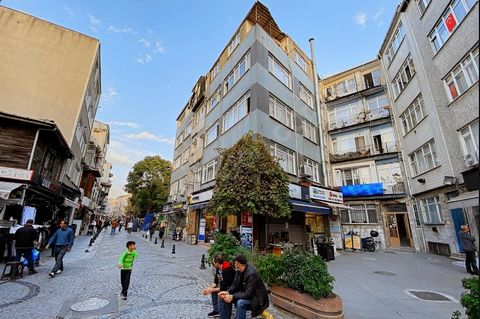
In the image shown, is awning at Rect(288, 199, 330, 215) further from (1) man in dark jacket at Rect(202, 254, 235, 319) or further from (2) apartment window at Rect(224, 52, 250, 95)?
(2) apartment window at Rect(224, 52, 250, 95)

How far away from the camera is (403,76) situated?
18.5m

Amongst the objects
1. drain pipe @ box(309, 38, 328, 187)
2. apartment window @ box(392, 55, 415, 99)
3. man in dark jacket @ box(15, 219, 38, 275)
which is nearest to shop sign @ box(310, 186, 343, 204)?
drain pipe @ box(309, 38, 328, 187)

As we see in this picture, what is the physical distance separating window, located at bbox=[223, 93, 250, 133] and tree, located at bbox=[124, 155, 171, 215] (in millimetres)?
27074

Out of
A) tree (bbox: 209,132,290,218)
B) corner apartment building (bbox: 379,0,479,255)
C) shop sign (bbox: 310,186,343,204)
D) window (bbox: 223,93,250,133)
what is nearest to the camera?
tree (bbox: 209,132,290,218)

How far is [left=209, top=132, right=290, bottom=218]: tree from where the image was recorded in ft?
32.6

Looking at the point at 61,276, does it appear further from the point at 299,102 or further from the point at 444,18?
the point at 444,18

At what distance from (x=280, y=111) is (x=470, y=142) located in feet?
34.6

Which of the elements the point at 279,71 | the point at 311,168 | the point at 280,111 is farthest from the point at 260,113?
the point at 311,168

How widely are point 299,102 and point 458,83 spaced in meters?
9.65

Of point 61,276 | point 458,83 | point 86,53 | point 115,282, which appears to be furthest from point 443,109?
point 86,53

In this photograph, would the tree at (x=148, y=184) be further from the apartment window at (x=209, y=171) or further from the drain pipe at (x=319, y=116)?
the drain pipe at (x=319, y=116)

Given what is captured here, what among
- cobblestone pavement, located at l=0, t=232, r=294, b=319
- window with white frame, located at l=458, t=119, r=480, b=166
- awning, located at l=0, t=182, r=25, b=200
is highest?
window with white frame, located at l=458, t=119, r=480, b=166

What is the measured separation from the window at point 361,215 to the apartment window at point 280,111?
10.4 m

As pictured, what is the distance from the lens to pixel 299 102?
62.7 ft
